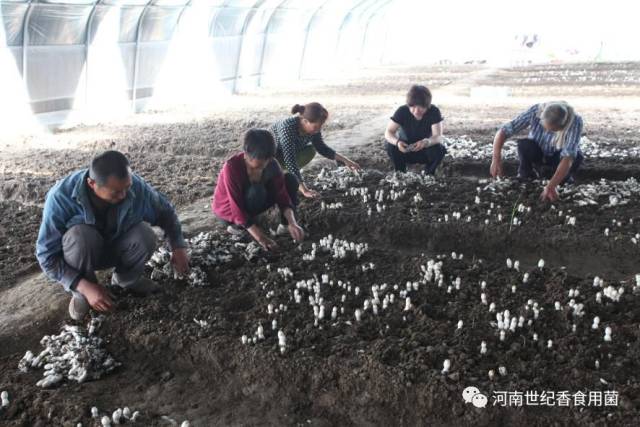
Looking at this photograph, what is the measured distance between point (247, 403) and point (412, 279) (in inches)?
72.9

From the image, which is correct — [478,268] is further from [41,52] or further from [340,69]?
[340,69]

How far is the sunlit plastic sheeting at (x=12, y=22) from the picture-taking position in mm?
11977

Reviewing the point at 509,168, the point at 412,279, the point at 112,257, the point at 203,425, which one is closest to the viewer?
the point at 203,425

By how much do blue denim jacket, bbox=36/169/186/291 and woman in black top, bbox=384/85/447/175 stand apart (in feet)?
13.7

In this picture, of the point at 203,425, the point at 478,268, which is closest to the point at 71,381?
the point at 203,425

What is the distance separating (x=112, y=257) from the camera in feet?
14.5

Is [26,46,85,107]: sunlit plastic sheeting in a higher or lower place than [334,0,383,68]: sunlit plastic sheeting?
lower

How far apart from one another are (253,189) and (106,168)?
76.1 inches

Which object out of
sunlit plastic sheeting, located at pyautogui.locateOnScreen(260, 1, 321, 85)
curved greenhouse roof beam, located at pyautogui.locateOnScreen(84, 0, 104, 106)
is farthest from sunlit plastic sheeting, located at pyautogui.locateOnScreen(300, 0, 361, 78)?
curved greenhouse roof beam, located at pyautogui.locateOnScreen(84, 0, 104, 106)

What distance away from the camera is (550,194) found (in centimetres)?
641

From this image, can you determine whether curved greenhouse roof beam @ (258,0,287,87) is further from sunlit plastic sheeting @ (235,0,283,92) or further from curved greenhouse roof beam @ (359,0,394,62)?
curved greenhouse roof beam @ (359,0,394,62)

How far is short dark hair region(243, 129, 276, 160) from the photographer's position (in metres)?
4.80

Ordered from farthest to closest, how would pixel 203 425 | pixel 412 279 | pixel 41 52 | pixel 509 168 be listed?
1. pixel 41 52
2. pixel 509 168
3. pixel 412 279
4. pixel 203 425

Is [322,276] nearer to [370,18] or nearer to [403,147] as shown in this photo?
[403,147]
